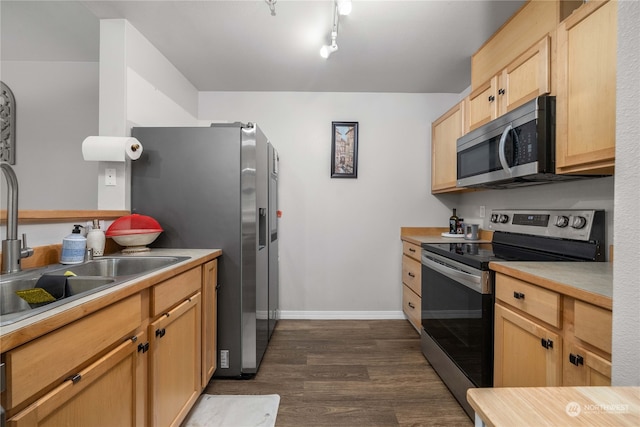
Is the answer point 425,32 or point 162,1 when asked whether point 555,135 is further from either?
point 162,1

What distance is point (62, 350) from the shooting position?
2.40 ft

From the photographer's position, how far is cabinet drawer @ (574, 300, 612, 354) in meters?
0.86

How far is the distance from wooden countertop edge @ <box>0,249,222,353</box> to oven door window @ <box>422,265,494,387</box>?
4.96 ft

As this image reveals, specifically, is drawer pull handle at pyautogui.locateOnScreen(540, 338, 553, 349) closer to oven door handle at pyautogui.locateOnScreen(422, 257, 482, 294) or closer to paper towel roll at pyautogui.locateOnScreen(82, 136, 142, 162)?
oven door handle at pyautogui.locateOnScreen(422, 257, 482, 294)

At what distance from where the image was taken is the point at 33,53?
8.17 ft

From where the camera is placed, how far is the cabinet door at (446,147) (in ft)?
7.93

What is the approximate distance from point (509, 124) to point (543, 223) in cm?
67

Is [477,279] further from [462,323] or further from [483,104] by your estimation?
[483,104]

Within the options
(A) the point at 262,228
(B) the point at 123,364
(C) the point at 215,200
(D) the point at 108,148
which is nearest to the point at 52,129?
(D) the point at 108,148

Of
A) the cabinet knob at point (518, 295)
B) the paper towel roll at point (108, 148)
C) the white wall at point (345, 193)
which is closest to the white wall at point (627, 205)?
the cabinet knob at point (518, 295)

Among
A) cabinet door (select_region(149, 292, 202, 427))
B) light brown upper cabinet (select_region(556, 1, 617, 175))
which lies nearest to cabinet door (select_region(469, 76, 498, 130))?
light brown upper cabinet (select_region(556, 1, 617, 175))

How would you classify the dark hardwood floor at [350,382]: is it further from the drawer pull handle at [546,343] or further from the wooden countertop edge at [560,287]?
the wooden countertop edge at [560,287]

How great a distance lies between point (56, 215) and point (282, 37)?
5.88 ft

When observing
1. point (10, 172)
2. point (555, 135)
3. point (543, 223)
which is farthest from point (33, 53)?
point (543, 223)
